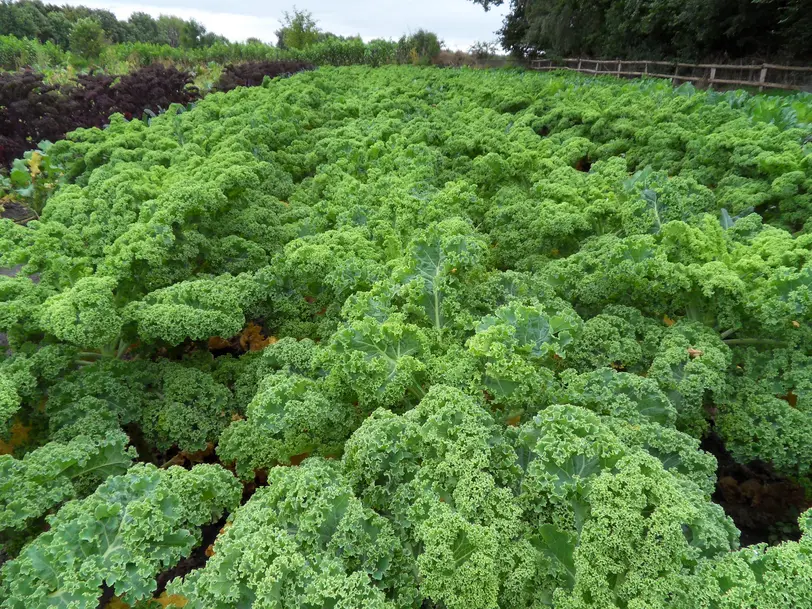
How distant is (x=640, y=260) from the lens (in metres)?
3.76

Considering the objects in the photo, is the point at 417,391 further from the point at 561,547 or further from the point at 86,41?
the point at 86,41

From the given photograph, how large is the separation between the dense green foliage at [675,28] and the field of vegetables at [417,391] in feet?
66.6

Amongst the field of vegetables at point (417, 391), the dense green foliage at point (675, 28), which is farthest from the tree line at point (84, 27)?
the field of vegetables at point (417, 391)

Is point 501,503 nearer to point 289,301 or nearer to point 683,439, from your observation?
point 683,439

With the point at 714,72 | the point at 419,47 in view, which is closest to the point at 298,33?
the point at 419,47

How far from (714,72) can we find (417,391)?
20974mm

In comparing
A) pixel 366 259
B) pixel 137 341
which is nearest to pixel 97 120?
pixel 137 341

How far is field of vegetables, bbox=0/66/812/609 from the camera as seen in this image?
2.13 m

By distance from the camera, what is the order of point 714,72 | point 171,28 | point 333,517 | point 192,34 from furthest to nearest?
point 171,28 → point 192,34 → point 714,72 → point 333,517

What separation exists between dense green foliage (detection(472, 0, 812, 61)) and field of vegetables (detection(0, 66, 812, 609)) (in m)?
20.3

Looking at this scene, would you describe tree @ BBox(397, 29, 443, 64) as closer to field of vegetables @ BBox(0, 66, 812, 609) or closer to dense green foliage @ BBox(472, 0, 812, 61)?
dense green foliage @ BBox(472, 0, 812, 61)

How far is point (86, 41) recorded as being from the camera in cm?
3353

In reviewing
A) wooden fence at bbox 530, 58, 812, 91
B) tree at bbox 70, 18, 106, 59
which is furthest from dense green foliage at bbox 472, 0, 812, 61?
tree at bbox 70, 18, 106, 59

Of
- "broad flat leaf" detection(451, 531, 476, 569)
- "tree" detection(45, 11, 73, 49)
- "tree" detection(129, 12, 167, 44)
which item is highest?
"tree" detection(129, 12, 167, 44)
